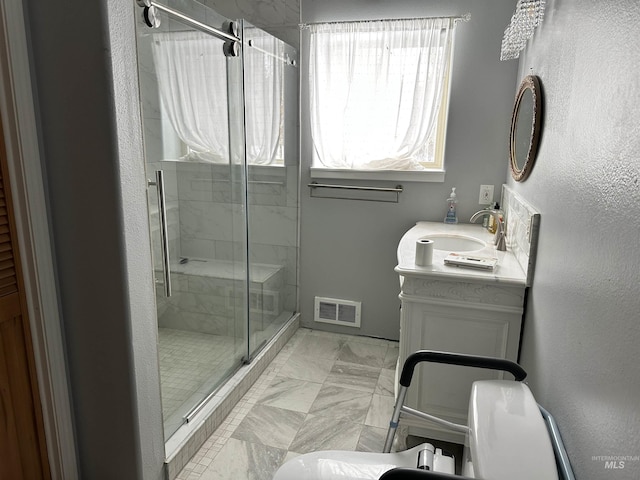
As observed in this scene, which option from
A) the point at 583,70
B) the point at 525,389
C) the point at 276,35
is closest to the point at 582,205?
the point at 583,70

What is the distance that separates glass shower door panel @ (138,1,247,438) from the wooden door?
0.47 m

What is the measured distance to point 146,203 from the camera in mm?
1631

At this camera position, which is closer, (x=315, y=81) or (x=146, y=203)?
(x=146, y=203)

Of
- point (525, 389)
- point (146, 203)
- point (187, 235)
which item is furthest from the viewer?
point (187, 235)

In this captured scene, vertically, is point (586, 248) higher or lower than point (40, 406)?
higher

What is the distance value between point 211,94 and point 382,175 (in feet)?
4.06

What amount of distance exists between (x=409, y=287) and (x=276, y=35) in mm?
1979

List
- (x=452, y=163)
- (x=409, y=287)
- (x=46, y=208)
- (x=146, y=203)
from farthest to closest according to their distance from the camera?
1. (x=452, y=163)
2. (x=409, y=287)
3. (x=146, y=203)
4. (x=46, y=208)

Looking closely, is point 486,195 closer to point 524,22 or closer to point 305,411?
point 524,22

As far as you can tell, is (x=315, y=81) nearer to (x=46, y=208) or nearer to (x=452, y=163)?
(x=452, y=163)

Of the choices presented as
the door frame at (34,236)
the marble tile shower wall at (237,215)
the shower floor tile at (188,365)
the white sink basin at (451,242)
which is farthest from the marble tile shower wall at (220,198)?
the white sink basin at (451,242)

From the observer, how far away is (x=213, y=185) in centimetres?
232

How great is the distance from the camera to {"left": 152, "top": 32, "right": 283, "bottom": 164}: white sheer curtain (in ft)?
6.26

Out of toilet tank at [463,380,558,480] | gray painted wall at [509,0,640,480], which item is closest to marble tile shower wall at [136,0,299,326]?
toilet tank at [463,380,558,480]
